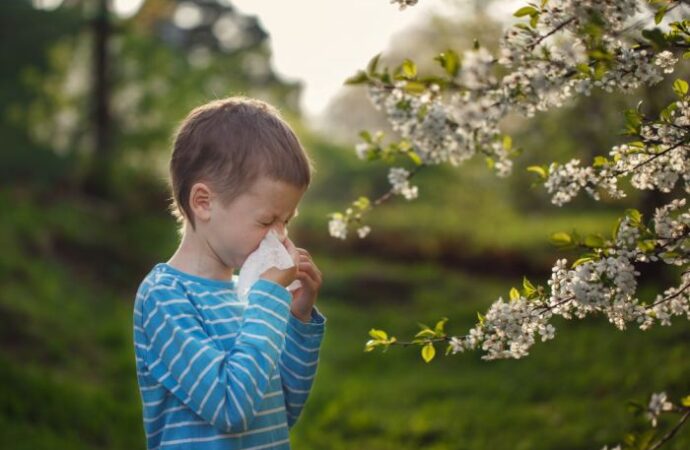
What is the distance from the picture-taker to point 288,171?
89.3 inches

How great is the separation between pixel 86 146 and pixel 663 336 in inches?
373

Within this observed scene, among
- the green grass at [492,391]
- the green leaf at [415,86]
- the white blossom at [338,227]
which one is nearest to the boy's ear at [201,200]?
the white blossom at [338,227]

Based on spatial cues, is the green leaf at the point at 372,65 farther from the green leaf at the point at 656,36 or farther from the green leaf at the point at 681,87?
the green leaf at the point at 681,87

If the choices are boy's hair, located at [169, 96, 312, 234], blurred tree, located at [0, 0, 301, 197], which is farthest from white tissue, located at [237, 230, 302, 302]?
blurred tree, located at [0, 0, 301, 197]

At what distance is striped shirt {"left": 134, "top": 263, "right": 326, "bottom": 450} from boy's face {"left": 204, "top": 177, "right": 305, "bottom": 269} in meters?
0.10

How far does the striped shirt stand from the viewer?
6.73ft

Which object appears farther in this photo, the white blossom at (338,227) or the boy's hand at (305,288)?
the white blossom at (338,227)

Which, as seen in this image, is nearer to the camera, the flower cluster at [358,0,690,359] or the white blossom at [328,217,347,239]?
the flower cluster at [358,0,690,359]

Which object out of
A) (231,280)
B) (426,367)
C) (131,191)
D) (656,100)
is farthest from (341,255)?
(231,280)

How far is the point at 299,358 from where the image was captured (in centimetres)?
247

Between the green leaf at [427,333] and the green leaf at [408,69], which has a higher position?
the green leaf at [408,69]

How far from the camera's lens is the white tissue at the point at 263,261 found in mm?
2197

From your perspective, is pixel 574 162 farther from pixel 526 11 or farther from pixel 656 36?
pixel 656 36

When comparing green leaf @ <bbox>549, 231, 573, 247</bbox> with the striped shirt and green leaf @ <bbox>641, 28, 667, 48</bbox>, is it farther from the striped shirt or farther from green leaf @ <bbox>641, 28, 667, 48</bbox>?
the striped shirt
